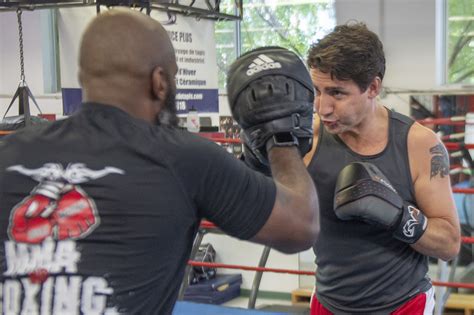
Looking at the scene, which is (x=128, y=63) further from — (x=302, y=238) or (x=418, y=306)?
(x=418, y=306)

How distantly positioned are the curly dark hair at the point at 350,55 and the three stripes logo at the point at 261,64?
385 millimetres

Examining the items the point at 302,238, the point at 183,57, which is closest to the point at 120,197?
the point at 302,238

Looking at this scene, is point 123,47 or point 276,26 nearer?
point 123,47

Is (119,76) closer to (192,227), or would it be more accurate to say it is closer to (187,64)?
(192,227)

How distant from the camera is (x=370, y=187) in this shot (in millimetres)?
1707

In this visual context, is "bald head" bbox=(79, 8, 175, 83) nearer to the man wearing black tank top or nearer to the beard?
the beard

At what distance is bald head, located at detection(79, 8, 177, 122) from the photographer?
3.43 ft

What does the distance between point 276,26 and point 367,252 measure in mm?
4912

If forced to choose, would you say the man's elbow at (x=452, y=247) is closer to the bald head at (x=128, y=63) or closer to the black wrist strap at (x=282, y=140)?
the black wrist strap at (x=282, y=140)

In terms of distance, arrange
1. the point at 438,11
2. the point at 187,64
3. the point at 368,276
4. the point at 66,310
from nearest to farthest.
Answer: the point at 66,310 < the point at 368,276 < the point at 187,64 < the point at 438,11

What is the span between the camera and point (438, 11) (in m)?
5.80

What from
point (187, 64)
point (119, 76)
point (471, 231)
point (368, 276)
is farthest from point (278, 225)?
point (471, 231)

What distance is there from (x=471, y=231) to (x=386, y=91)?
1.77 m

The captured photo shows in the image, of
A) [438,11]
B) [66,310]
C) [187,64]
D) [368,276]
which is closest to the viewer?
[66,310]
